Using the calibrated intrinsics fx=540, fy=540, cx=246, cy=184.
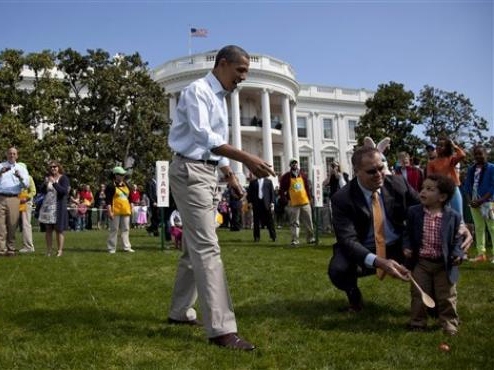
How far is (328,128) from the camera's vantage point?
181ft

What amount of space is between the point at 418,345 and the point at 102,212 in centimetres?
2176

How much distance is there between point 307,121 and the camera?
54281mm

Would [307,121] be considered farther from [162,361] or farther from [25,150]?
[162,361]

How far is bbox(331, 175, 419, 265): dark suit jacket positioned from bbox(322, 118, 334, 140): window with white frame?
51.0m

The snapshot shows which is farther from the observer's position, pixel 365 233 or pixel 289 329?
pixel 365 233

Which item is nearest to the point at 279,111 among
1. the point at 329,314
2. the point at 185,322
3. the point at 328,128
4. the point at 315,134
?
the point at 315,134

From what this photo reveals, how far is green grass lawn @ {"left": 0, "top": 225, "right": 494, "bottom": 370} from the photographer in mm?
3342

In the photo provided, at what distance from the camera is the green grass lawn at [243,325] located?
11.0ft

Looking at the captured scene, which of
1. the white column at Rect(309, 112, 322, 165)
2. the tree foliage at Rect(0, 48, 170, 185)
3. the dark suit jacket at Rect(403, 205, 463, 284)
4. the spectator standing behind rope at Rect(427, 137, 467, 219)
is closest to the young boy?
the dark suit jacket at Rect(403, 205, 463, 284)

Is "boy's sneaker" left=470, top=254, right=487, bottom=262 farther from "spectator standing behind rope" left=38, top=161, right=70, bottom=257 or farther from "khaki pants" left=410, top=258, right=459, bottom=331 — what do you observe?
"spectator standing behind rope" left=38, top=161, right=70, bottom=257

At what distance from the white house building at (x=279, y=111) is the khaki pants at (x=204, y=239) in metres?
30.2

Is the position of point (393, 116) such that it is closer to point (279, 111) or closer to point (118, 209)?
point (279, 111)

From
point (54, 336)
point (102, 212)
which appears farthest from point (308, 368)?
point (102, 212)

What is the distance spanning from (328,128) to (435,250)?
170 ft
